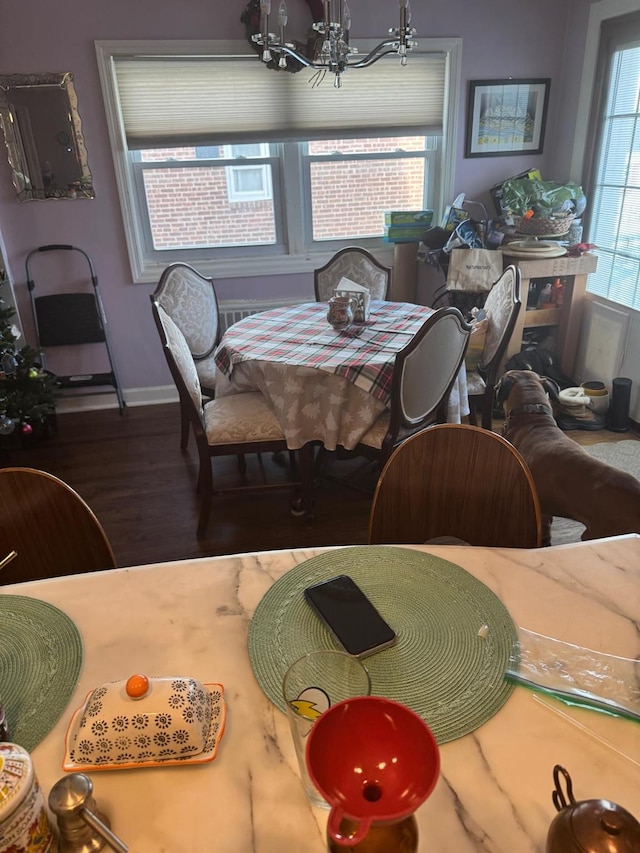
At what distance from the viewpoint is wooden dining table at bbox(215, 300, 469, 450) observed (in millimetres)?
2316

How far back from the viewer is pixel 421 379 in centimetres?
228

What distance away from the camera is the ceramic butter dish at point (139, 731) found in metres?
0.74

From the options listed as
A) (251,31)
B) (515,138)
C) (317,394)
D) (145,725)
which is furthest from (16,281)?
(145,725)

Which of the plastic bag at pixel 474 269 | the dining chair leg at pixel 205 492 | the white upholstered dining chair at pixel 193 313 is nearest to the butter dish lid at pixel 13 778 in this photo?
the dining chair leg at pixel 205 492

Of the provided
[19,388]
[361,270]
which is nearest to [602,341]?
[361,270]

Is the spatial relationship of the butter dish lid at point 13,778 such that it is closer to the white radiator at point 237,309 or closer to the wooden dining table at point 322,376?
the wooden dining table at point 322,376

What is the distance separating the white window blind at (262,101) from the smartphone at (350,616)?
10.8 feet

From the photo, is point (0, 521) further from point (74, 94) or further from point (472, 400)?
point (74, 94)

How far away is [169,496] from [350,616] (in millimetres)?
2067

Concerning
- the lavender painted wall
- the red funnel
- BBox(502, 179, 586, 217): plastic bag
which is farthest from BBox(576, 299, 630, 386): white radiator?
the red funnel

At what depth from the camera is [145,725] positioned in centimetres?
74

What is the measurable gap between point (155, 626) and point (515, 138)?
→ 12.8 feet

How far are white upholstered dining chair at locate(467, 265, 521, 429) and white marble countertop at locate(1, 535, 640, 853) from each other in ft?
6.13

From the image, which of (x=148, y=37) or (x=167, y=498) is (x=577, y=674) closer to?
(x=167, y=498)
